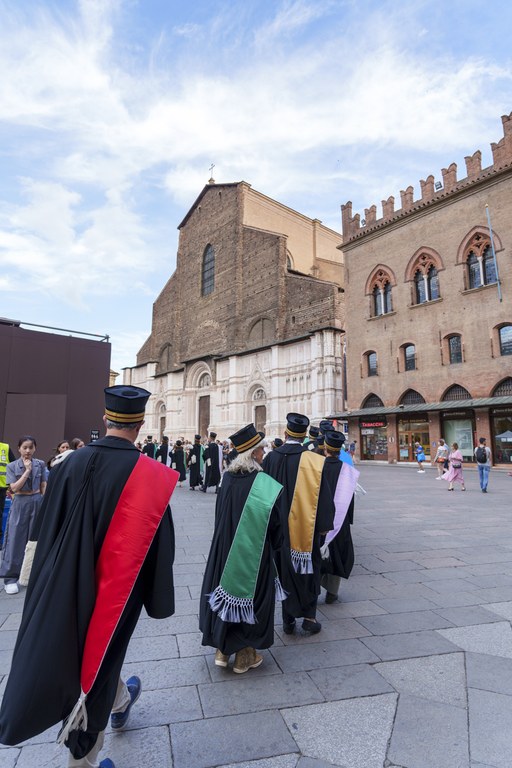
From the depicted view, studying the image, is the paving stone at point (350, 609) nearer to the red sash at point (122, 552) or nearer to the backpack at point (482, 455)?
the red sash at point (122, 552)

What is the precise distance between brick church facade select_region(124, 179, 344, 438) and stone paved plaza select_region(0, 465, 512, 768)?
23.4 m

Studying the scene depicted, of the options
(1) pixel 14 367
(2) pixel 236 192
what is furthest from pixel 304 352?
(1) pixel 14 367

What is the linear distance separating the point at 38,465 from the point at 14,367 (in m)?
7.70

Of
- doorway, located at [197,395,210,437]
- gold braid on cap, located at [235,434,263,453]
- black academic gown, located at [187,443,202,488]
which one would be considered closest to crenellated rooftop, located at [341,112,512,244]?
doorway, located at [197,395,210,437]

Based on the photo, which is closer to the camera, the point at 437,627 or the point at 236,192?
the point at 437,627

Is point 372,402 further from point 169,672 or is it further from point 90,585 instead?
point 90,585

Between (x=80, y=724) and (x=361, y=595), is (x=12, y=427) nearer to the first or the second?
(x=361, y=595)

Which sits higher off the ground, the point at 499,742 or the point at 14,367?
the point at 14,367

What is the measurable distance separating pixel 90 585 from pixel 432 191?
87.0 feet

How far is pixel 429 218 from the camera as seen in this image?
2383cm

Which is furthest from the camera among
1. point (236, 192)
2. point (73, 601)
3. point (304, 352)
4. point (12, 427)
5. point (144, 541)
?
point (236, 192)

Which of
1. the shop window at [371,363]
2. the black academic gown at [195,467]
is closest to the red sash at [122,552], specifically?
the black academic gown at [195,467]

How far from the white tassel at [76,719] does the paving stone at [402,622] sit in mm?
2532

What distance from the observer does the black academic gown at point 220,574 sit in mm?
3029
